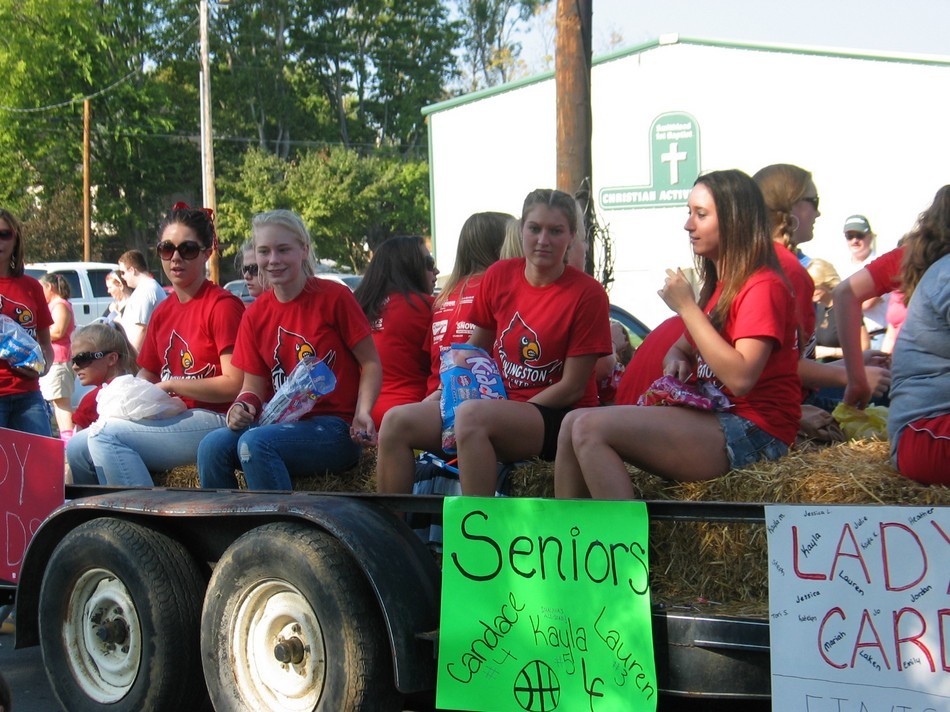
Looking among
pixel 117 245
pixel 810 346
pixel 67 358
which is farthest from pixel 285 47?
pixel 810 346

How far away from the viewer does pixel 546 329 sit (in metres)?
4.62

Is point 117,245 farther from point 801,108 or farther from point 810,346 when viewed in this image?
point 810,346

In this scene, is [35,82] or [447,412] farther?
[35,82]

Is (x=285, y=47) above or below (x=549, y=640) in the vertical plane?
above

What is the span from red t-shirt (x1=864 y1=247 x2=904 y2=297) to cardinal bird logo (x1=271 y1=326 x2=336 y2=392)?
2.25 m

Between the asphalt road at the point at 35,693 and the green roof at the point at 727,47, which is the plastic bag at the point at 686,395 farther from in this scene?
the green roof at the point at 727,47

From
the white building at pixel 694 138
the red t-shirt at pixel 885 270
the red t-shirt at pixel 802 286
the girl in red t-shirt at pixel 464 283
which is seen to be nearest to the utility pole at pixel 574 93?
the girl in red t-shirt at pixel 464 283

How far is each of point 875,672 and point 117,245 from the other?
4488 centimetres

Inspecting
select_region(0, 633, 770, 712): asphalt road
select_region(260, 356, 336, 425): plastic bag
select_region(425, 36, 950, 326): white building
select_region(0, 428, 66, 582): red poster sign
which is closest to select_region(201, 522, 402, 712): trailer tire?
select_region(260, 356, 336, 425): plastic bag

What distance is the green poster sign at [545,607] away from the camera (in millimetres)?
3412

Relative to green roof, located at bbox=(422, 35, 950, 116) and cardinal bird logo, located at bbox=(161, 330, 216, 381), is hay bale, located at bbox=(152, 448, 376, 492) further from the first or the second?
green roof, located at bbox=(422, 35, 950, 116)

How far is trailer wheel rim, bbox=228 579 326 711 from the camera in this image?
3914mm

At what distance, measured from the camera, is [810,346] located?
204 inches

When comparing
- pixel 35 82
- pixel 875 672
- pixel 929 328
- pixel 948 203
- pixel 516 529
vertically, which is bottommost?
A: pixel 875 672
